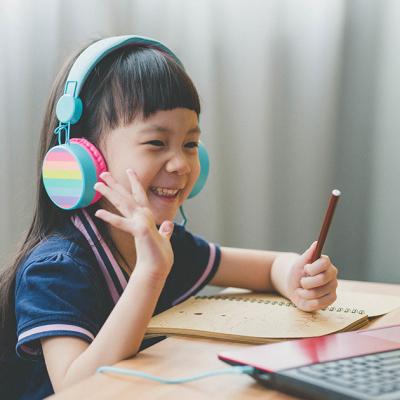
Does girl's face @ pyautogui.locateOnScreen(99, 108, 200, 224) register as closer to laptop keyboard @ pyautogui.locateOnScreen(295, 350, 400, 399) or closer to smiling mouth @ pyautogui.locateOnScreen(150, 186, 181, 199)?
smiling mouth @ pyautogui.locateOnScreen(150, 186, 181, 199)

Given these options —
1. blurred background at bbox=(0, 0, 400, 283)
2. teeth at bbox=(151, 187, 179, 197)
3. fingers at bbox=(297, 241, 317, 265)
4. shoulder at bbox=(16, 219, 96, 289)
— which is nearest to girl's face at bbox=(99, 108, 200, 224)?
teeth at bbox=(151, 187, 179, 197)

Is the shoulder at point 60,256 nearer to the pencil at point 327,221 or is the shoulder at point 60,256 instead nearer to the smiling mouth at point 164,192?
the smiling mouth at point 164,192

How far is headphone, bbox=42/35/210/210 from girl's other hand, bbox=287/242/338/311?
0.31 metres

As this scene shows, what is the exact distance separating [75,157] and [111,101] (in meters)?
0.14

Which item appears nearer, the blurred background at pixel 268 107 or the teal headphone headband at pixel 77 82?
the teal headphone headband at pixel 77 82

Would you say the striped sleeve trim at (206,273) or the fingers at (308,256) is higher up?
the fingers at (308,256)

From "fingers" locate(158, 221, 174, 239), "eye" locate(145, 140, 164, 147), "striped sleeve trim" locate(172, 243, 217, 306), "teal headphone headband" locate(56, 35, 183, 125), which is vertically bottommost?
"striped sleeve trim" locate(172, 243, 217, 306)

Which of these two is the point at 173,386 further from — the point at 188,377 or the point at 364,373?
the point at 364,373

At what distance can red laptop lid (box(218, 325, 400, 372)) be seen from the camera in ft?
1.89

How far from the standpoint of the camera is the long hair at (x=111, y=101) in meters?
0.90

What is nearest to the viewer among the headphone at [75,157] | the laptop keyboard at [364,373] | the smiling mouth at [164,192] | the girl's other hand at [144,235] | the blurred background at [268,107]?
the laptop keyboard at [364,373]

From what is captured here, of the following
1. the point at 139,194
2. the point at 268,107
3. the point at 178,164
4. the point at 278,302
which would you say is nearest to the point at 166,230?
the point at 139,194

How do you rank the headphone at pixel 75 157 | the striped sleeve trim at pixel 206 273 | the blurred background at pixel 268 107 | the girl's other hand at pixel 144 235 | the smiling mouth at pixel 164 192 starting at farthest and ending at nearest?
the blurred background at pixel 268 107 → the striped sleeve trim at pixel 206 273 → the smiling mouth at pixel 164 192 → the headphone at pixel 75 157 → the girl's other hand at pixel 144 235

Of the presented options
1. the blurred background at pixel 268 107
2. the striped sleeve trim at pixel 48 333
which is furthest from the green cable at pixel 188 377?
the blurred background at pixel 268 107
